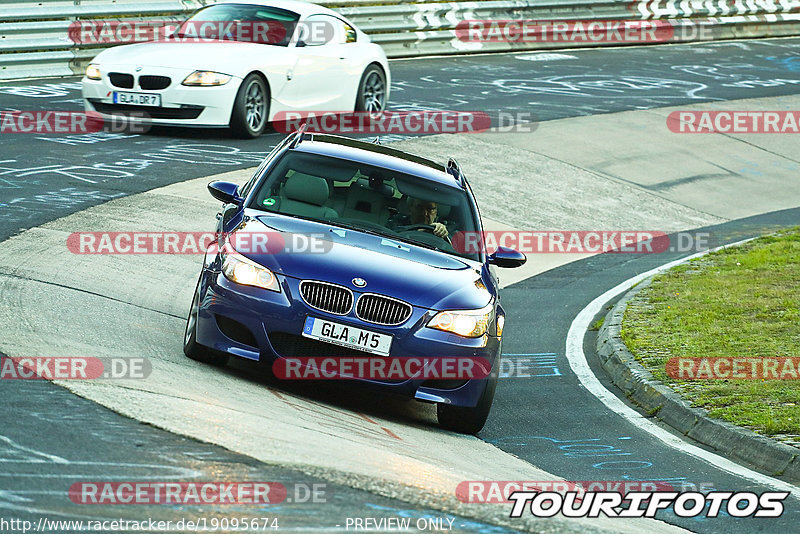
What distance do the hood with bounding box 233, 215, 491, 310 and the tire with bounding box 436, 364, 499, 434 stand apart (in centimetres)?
56

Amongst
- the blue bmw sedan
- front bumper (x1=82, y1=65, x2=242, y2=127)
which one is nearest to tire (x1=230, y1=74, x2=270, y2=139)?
front bumper (x1=82, y1=65, x2=242, y2=127)

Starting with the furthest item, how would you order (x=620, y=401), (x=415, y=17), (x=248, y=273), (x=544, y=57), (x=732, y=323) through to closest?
(x=544, y=57) → (x=415, y=17) → (x=732, y=323) → (x=620, y=401) → (x=248, y=273)

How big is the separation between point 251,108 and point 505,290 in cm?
481

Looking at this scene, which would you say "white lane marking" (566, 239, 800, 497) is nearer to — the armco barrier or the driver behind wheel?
the driver behind wheel

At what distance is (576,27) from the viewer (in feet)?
96.0

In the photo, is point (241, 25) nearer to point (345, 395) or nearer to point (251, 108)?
point (251, 108)

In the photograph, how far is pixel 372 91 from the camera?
18359mm

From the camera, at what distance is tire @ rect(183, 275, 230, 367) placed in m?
7.66

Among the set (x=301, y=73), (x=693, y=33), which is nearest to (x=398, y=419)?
(x=301, y=73)

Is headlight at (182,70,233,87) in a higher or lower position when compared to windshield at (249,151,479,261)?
higher

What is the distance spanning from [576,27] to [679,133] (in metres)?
8.98

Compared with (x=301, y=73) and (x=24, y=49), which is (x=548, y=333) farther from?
(x=24, y=49)

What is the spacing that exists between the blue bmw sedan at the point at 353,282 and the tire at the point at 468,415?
0.01m

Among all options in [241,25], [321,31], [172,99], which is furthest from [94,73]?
[321,31]
